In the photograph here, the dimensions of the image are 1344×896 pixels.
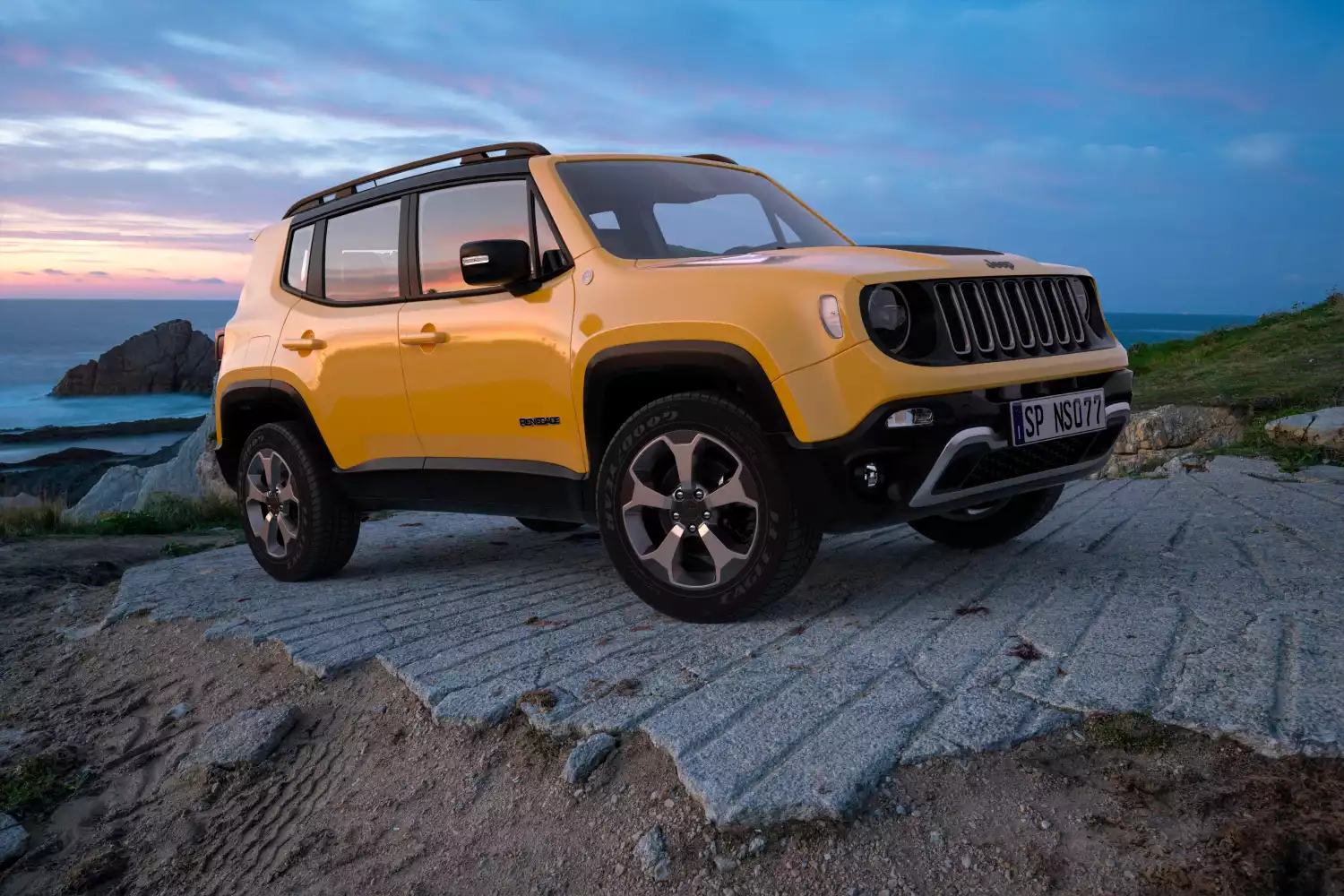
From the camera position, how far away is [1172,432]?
11797 mm

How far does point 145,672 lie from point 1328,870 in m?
4.44

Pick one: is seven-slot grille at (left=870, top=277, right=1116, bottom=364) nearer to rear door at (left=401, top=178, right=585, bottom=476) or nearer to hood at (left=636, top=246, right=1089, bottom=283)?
hood at (left=636, top=246, right=1089, bottom=283)

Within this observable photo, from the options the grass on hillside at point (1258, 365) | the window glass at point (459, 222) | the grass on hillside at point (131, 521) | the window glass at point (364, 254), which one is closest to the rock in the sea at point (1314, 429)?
the grass on hillside at point (1258, 365)

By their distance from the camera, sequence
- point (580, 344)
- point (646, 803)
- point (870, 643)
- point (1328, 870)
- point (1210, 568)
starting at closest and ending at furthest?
1. point (1328, 870)
2. point (646, 803)
3. point (870, 643)
4. point (580, 344)
5. point (1210, 568)

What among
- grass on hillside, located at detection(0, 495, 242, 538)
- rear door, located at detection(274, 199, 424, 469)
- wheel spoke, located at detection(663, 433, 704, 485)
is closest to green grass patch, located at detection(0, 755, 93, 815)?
rear door, located at detection(274, 199, 424, 469)

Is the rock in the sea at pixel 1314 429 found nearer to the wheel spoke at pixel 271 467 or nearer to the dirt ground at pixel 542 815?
the dirt ground at pixel 542 815

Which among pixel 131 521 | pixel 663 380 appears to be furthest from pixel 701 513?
pixel 131 521

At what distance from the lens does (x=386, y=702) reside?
149 inches

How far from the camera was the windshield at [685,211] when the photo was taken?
4484 millimetres

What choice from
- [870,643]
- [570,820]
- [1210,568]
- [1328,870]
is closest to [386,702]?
[570,820]

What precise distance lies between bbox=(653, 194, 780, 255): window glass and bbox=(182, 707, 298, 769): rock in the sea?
7.92ft

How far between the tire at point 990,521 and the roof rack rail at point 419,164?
2.52m

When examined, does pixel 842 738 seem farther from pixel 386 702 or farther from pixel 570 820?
pixel 386 702

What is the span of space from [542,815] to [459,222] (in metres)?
2.85
